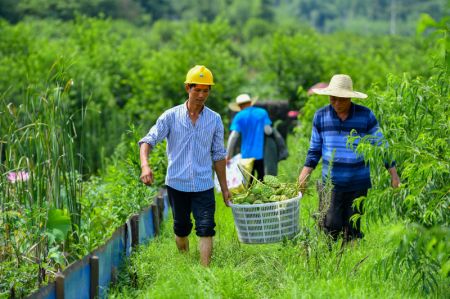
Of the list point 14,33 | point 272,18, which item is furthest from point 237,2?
point 14,33

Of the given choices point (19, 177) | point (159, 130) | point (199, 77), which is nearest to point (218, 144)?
point (159, 130)

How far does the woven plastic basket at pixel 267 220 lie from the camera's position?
627cm

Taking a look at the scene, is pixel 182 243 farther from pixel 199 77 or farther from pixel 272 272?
pixel 199 77

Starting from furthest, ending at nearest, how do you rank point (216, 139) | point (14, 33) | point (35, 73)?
point (14, 33), point (35, 73), point (216, 139)

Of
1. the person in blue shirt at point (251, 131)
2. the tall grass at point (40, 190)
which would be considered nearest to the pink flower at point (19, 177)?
the tall grass at point (40, 190)

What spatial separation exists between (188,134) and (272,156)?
4726mm

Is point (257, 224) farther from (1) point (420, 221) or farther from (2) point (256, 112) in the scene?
(2) point (256, 112)

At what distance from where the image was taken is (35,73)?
912 inches

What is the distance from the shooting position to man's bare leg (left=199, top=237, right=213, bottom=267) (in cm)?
669

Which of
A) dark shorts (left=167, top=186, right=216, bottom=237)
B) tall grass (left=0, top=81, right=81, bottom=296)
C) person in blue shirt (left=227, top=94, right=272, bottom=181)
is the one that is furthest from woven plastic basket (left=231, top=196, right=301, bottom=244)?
person in blue shirt (left=227, top=94, right=272, bottom=181)

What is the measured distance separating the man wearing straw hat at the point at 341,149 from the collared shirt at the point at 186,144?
33.0 inches

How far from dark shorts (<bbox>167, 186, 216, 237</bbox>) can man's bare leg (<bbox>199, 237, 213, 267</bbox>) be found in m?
0.04

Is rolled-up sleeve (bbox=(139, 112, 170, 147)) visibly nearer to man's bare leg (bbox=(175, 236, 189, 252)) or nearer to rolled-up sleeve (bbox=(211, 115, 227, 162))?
rolled-up sleeve (bbox=(211, 115, 227, 162))

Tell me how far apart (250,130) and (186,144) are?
4.09 m
